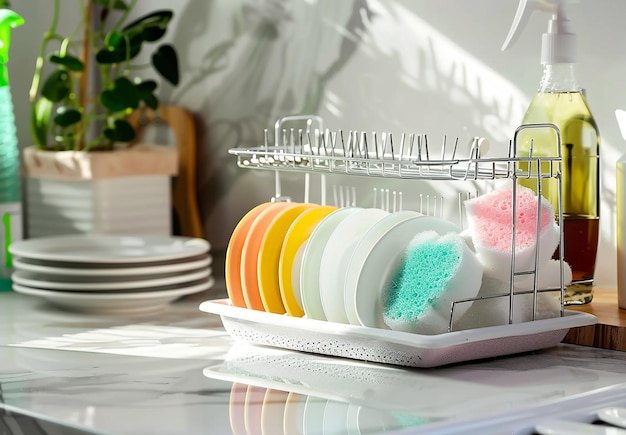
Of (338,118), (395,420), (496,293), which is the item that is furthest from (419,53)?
(395,420)

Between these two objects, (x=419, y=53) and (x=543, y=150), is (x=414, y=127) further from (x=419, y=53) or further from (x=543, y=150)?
(x=543, y=150)

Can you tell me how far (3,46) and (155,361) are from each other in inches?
27.9

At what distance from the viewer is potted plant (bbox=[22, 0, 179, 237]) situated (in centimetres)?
169

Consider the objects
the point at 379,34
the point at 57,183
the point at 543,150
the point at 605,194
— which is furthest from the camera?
the point at 57,183

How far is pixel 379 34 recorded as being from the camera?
152 centimetres

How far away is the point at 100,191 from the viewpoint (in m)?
1.68

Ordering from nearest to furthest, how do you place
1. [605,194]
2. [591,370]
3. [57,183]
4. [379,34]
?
[591,370]
[605,194]
[379,34]
[57,183]

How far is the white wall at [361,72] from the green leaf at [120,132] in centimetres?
16

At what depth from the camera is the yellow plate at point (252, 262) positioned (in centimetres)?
114

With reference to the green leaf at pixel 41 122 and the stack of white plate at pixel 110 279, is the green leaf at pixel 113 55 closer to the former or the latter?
the green leaf at pixel 41 122

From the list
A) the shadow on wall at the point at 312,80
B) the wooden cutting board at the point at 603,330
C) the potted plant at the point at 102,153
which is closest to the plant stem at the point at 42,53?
the potted plant at the point at 102,153

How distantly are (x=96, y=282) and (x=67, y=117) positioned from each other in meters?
0.40

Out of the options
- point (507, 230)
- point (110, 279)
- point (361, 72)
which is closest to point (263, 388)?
point (507, 230)

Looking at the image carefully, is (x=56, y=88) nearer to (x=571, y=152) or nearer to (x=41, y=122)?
(x=41, y=122)
